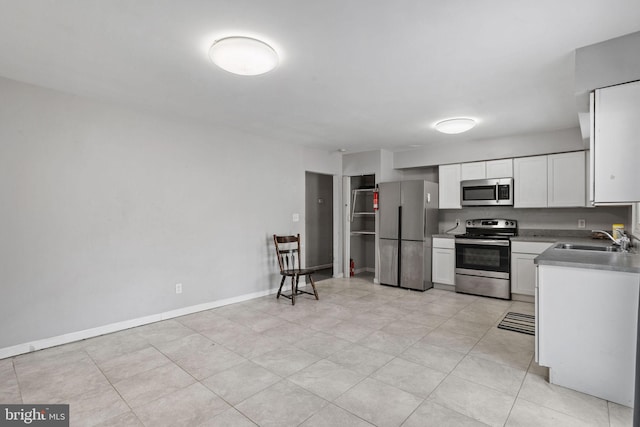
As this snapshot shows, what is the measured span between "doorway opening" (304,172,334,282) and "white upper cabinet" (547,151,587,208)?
3.95m

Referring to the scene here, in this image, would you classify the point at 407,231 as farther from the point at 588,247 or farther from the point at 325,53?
the point at 325,53

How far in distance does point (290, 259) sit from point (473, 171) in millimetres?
3253

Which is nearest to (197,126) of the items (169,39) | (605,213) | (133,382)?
(169,39)

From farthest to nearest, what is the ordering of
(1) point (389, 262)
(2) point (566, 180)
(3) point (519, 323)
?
1. (1) point (389, 262)
2. (2) point (566, 180)
3. (3) point (519, 323)

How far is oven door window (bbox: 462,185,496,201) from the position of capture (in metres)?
4.88

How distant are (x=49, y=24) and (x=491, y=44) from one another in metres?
2.90

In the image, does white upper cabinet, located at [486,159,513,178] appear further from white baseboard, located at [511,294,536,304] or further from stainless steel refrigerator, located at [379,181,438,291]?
white baseboard, located at [511,294,536,304]

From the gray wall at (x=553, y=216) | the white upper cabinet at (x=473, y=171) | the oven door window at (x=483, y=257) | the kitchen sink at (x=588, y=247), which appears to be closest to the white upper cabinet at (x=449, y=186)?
the white upper cabinet at (x=473, y=171)

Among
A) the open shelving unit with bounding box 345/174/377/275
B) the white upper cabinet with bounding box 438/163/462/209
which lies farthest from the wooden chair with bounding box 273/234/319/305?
the white upper cabinet with bounding box 438/163/462/209

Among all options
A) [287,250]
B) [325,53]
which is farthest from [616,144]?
[287,250]

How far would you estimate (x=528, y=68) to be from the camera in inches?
101

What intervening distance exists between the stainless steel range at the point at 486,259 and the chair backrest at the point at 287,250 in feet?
8.33

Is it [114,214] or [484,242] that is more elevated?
[114,214]

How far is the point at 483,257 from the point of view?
472cm
